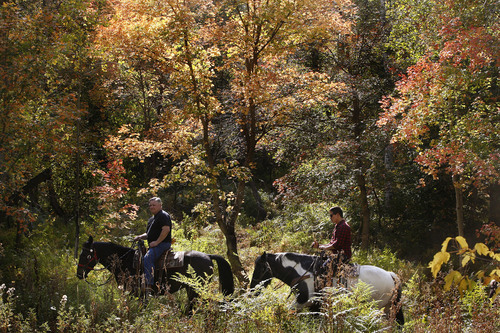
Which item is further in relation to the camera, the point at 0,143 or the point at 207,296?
the point at 0,143

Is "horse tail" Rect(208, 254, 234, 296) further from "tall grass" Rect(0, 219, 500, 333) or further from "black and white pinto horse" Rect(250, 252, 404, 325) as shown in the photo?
"tall grass" Rect(0, 219, 500, 333)

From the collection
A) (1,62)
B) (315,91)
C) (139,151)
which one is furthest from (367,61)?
(1,62)

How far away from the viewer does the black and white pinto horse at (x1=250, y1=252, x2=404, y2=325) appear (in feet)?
22.2

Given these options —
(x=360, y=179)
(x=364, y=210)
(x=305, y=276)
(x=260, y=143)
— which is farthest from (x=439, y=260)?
(x=364, y=210)

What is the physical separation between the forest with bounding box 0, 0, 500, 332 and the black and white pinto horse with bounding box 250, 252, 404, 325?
1.19 ft

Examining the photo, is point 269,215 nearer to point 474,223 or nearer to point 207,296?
point 474,223

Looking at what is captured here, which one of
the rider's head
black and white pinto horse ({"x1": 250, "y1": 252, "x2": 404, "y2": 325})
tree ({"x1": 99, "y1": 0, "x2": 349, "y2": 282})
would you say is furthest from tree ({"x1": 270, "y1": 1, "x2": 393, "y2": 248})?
the rider's head

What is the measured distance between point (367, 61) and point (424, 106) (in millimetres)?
4731

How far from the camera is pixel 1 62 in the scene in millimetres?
7734

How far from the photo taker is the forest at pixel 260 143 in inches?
202

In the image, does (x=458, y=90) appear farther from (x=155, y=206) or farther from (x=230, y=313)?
(x=230, y=313)

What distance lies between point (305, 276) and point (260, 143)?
5.02 m

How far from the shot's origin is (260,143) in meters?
11.4

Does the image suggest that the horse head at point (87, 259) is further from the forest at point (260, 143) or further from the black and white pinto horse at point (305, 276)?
the black and white pinto horse at point (305, 276)
